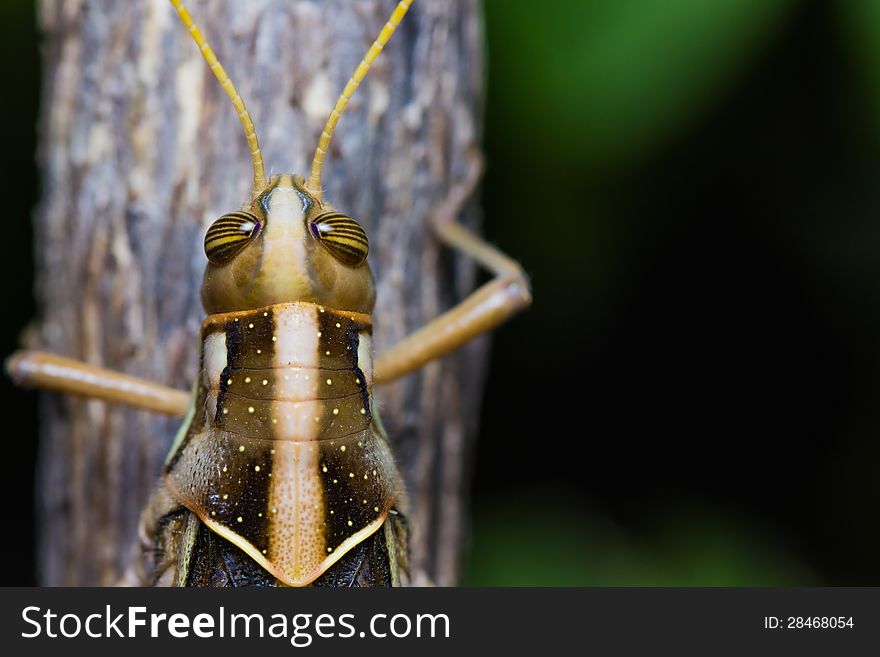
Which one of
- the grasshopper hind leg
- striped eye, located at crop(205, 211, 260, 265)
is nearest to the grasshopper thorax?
striped eye, located at crop(205, 211, 260, 265)

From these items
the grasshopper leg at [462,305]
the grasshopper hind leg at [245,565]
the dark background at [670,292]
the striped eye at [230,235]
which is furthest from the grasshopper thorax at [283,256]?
the dark background at [670,292]

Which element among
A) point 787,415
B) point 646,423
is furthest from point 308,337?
point 787,415

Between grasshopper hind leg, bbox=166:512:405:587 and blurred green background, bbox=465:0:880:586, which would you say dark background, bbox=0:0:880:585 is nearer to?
blurred green background, bbox=465:0:880:586

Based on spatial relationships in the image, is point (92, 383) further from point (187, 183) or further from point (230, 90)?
point (230, 90)

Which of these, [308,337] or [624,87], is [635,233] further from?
[308,337]

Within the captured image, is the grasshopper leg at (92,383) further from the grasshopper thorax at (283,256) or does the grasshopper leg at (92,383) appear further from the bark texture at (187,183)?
the grasshopper thorax at (283,256)

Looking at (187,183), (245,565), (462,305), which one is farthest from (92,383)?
(462,305)
